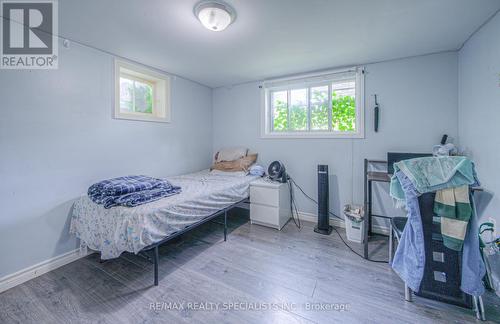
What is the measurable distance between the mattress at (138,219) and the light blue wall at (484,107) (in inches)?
102

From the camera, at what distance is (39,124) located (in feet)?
6.24

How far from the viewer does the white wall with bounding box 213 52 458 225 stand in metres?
2.40

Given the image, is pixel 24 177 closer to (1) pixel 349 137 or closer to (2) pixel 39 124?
(2) pixel 39 124

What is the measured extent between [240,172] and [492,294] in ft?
9.43

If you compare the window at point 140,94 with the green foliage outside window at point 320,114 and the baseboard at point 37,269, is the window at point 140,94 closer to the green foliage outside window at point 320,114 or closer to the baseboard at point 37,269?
the baseboard at point 37,269

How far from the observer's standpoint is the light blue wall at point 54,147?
5.77ft

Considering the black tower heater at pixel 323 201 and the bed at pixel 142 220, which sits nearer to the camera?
the bed at pixel 142 220

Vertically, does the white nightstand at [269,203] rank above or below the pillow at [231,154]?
below

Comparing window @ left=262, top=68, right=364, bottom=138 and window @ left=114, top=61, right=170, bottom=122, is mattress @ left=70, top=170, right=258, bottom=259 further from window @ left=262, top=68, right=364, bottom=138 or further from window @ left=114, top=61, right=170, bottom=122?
window @ left=262, top=68, right=364, bottom=138

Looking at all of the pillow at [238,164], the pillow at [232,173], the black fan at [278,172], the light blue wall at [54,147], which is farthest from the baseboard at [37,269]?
the black fan at [278,172]

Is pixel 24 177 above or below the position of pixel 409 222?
above

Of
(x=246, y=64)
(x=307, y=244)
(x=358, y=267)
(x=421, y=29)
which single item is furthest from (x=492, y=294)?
(x=246, y=64)

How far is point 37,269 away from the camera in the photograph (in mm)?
1894

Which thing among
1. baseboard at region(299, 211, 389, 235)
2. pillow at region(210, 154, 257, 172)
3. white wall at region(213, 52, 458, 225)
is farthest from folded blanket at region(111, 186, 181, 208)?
baseboard at region(299, 211, 389, 235)
